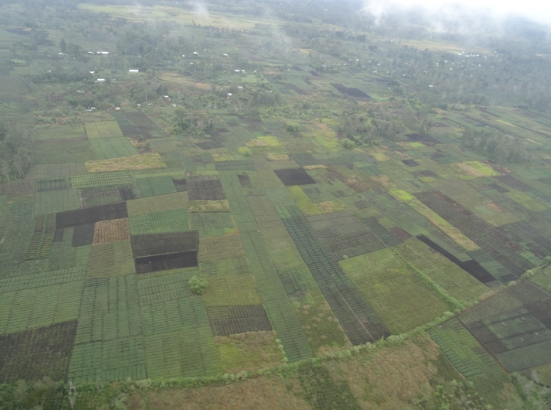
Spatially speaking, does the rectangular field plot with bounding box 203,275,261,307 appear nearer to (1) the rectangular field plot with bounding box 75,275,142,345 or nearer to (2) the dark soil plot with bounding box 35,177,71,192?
(1) the rectangular field plot with bounding box 75,275,142,345

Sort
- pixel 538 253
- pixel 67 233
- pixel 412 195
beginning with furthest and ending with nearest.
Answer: pixel 412 195 < pixel 538 253 < pixel 67 233

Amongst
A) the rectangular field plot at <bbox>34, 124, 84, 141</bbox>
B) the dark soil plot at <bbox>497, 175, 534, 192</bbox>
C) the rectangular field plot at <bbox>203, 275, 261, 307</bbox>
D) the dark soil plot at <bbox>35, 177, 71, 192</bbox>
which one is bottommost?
the dark soil plot at <bbox>497, 175, 534, 192</bbox>

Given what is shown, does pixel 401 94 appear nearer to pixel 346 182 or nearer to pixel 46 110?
pixel 346 182

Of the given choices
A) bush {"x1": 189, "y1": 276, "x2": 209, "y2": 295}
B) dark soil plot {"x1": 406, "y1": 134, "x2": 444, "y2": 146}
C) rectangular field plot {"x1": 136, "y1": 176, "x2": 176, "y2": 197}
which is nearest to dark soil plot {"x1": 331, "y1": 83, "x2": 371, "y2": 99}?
dark soil plot {"x1": 406, "y1": 134, "x2": 444, "y2": 146}

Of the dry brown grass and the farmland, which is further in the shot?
the dry brown grass

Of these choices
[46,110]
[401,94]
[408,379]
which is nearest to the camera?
[408,379]

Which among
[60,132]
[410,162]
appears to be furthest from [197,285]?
[410,162]

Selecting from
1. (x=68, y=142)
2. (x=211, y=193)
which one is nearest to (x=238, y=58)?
(x=68, y=142)
